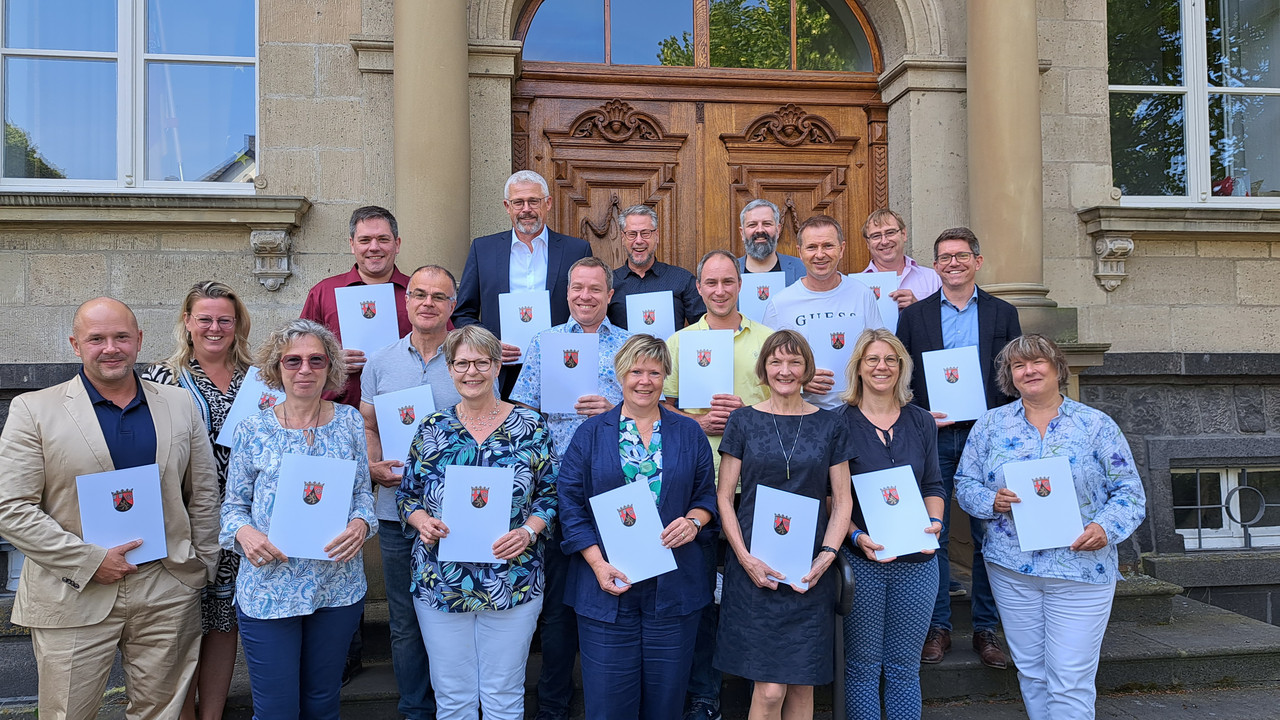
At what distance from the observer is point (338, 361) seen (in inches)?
135

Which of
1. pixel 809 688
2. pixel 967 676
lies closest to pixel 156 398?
pixel 809 688

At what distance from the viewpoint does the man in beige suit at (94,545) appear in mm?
3125

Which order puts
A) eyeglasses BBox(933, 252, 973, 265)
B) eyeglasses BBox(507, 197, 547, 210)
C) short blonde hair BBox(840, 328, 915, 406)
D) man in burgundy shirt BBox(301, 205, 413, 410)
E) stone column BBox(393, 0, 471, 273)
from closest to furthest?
1. short blonde hair BBox(840, 328, 915, 406)
2. man in burgundy shirt BBox(301, 205, 413, 410)
3. eyeglasses BBox(933, 252, 973, 265)
4. eyeglasses BBox(507, 197, 547, 210)
5. stone column BBox(393, 0, 471, 273)

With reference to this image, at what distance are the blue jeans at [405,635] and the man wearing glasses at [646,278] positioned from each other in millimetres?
1620

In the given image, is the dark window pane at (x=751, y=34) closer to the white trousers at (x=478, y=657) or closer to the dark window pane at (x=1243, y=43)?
the dark window pane at (x=1243, y=43)

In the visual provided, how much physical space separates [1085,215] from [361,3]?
5550 mm

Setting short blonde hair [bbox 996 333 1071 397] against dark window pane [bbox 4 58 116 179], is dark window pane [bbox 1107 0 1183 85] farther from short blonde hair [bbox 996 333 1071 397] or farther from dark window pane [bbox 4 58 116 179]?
dark window pane [bbox 4 58 116 179]

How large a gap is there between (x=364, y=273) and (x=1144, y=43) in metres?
6.45

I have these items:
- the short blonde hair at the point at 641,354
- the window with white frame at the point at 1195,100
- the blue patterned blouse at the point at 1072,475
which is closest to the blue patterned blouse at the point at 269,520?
the short blonde hair at the point at 641,354

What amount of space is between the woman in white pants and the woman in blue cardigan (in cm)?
134

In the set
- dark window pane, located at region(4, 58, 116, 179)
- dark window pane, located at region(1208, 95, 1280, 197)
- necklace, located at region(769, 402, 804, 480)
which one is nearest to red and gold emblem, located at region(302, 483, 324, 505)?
necklace, located at region(769, 402, 804, 480)

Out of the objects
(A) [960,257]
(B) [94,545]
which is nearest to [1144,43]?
(A) [960,257]

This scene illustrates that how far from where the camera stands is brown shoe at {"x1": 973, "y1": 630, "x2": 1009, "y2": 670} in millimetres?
4270

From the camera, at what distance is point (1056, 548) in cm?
357
